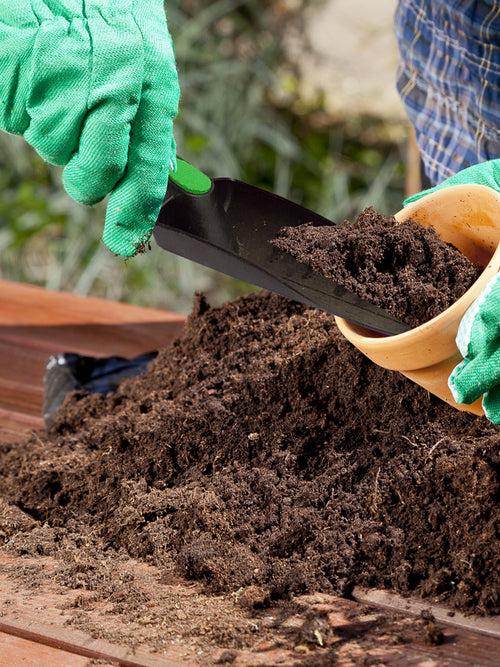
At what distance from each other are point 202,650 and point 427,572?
297 millimetres

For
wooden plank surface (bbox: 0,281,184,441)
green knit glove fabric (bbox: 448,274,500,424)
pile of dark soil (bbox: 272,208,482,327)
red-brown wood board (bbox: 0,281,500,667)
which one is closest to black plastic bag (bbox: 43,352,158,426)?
wooden plank surface (bbox: 0,281,184,441)

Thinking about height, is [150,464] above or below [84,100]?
below

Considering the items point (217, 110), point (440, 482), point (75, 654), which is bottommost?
point (217, 110)

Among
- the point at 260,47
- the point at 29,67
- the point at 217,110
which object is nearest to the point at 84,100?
the point at 29,67

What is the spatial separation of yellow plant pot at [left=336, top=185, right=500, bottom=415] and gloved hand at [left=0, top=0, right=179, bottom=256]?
0.99 ft

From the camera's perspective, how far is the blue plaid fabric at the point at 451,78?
1713 millimetres

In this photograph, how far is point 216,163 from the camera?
3.57 meters

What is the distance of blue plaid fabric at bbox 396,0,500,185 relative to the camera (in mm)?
1713

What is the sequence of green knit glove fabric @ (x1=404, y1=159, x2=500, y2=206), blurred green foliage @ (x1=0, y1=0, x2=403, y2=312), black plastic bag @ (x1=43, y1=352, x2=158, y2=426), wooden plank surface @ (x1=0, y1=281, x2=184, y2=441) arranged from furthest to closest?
blurred green foliage @ (x1=0, y1=0, x2=403, y2=312) → wooden plank surface @ (x1=0, y1=281, x2=184, y2=441) → black plastic bag @ (x1=43, y1=352, x2=158, y2=426) → green knit glove fabric @ (x1=404, y1=159, x2=500, y2=206)

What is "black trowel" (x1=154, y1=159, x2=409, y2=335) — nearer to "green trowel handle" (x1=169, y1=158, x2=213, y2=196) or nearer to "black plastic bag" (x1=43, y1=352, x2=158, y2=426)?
"green trowel handle" (x1=169, y1=158, x2=213, y2=196)

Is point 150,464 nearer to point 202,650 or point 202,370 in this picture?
point 202,370

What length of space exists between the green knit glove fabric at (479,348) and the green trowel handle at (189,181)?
37 cm

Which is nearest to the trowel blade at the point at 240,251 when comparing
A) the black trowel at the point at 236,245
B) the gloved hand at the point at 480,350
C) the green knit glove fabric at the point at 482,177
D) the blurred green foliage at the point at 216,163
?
the black trowel at the point at 236,245

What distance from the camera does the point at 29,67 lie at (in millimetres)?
1141
